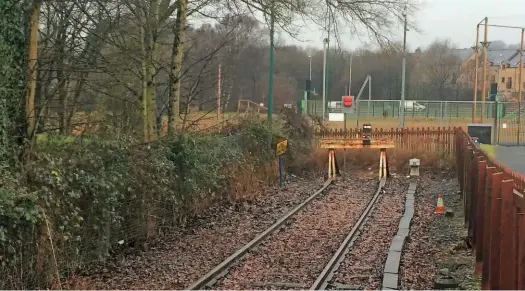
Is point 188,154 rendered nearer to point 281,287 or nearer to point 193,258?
point 193,258

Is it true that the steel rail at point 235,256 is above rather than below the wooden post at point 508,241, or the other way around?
below

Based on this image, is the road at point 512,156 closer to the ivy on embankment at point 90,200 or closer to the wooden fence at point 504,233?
the ivy on embankment at point 90,200

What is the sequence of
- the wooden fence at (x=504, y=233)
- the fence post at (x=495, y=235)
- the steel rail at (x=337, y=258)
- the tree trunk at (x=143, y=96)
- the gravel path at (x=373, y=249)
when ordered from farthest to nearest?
the tree trunk at (x=143, y=96) → the gravel path at (x=373, y=249) → the steel rail at (x=337, y=258) → the fence post at (x=495, y=235) → the wooden fence at (x=504, y=233)

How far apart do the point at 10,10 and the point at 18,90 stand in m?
1.10

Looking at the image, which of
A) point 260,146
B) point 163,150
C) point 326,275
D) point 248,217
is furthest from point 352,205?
point 326,275

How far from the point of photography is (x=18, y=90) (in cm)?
851

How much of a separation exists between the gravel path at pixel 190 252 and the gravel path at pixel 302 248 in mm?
496

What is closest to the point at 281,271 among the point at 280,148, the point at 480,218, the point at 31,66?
the point at 480,218

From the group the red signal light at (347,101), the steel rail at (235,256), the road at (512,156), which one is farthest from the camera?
the road at (512,156)

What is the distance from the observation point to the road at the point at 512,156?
23.9m

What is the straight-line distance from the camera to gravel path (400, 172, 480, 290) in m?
7.93

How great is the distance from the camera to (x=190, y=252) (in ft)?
32.7

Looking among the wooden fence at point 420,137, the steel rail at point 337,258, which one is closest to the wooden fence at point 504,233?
the steel rail at point 337,258

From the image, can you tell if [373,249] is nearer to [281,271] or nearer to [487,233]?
[281,271]
